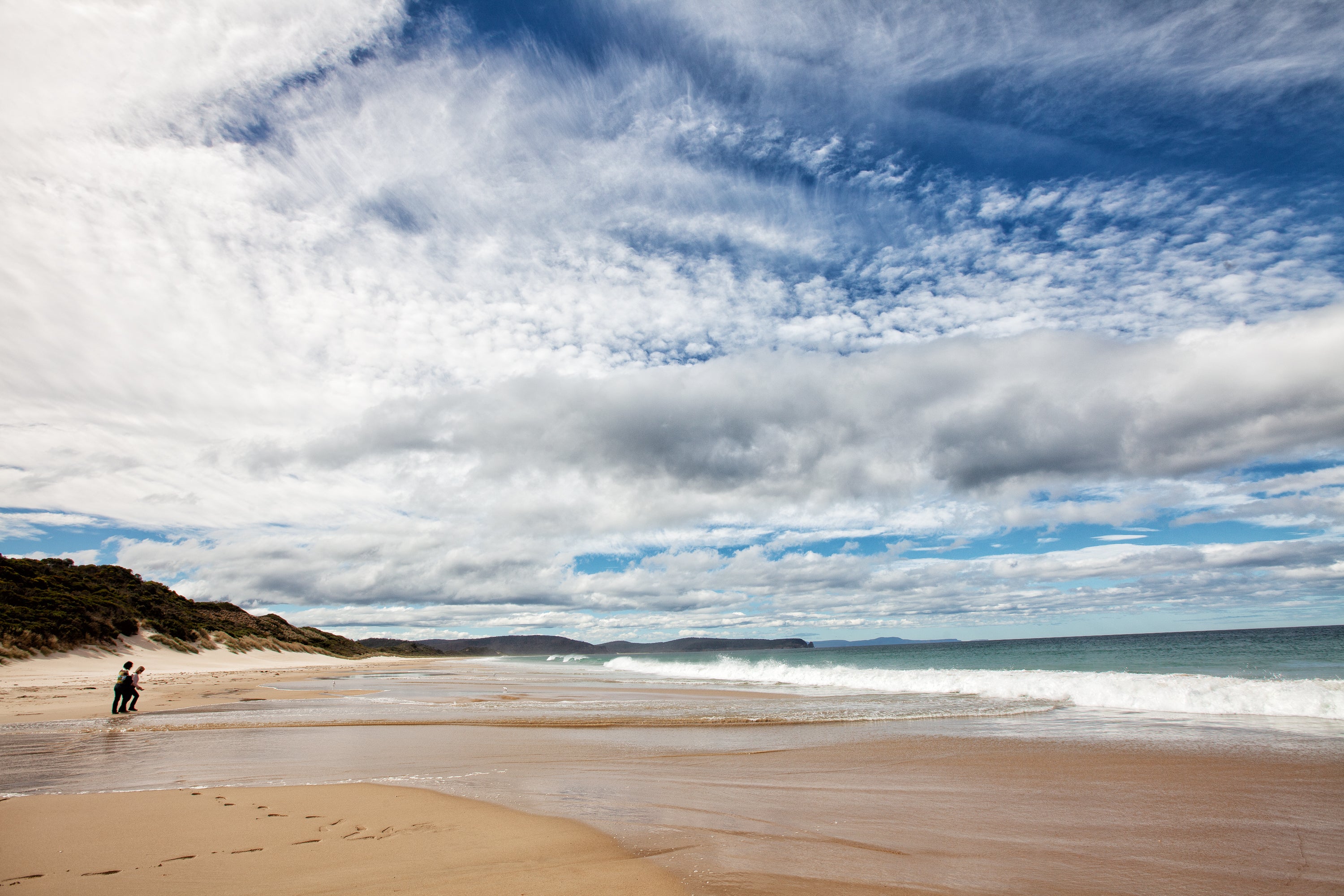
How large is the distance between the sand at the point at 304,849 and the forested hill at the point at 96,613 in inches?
1477

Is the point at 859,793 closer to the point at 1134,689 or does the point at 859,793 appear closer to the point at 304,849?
the point at 304,849

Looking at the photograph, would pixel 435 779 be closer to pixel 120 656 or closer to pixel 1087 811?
pixel 1087 811

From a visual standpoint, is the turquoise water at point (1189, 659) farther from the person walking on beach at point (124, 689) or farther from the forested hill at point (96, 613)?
the forested hill at point (96, 613)

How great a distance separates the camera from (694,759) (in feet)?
33.6

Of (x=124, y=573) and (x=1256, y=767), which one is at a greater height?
(x=124, y=573)

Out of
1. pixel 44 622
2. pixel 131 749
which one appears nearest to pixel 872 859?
pixel 131 749

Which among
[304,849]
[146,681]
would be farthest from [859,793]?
[146,681]

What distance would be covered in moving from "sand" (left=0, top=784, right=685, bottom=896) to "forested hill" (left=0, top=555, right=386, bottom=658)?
1477 inches

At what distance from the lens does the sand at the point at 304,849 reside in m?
4.61

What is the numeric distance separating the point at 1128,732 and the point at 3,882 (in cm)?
1602

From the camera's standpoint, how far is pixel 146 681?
3188 centimetres

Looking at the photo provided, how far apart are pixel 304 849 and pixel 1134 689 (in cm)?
2130

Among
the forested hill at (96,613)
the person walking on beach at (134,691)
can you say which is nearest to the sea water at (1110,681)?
the person walking on beach at (134,691)

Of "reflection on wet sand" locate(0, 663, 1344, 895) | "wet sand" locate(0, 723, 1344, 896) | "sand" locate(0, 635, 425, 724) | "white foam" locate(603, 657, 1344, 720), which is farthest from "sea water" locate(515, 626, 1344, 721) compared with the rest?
"sand" locate(0, 635, 425, 724)
